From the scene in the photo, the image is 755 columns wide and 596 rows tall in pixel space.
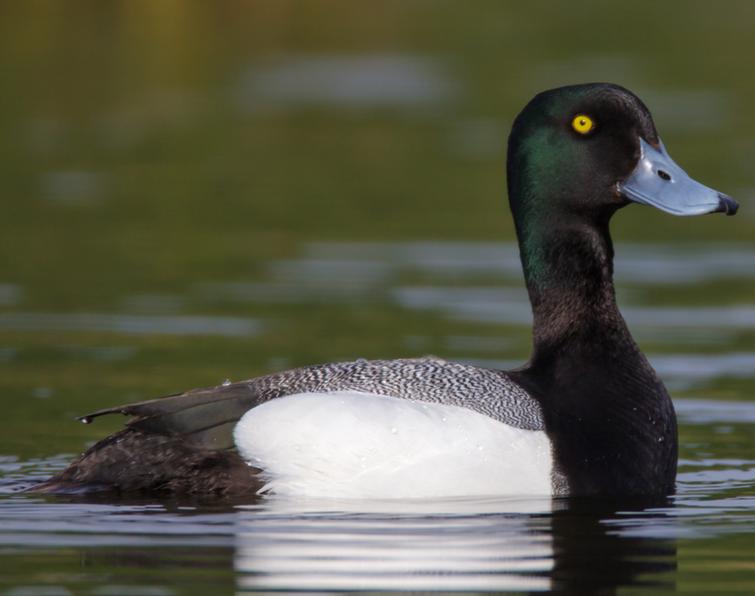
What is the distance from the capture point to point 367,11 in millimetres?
40406

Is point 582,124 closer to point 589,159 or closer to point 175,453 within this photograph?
point 589,159

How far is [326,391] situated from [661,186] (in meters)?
2.27

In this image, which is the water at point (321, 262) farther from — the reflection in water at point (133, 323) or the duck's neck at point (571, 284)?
the duck's neck at point (571, 284)

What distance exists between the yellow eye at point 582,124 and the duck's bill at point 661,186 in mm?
297

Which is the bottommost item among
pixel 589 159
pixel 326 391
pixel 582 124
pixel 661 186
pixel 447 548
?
pixel 447 548

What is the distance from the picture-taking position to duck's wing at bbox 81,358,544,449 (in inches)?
364

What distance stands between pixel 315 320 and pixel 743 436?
4.06m

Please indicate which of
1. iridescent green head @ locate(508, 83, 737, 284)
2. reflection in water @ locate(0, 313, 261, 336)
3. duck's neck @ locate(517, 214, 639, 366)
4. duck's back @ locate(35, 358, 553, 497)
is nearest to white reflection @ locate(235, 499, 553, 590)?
duck's back @ locate(35, 358, 553, 497)

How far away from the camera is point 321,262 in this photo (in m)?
16.5

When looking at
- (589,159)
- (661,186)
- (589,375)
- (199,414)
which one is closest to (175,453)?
(199,414)

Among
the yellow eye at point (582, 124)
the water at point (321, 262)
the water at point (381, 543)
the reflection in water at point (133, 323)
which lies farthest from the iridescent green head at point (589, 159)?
the reflection in water at point (133, 323)

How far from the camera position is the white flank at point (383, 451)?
904 cm

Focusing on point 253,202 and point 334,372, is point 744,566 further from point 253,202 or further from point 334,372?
point 253,202

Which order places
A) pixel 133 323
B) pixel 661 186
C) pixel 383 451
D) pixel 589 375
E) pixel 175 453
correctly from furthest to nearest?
pixel 133 323 < pixel 661 186 < pixel 589 375 < pixel 175 453 < pixel 383 451
